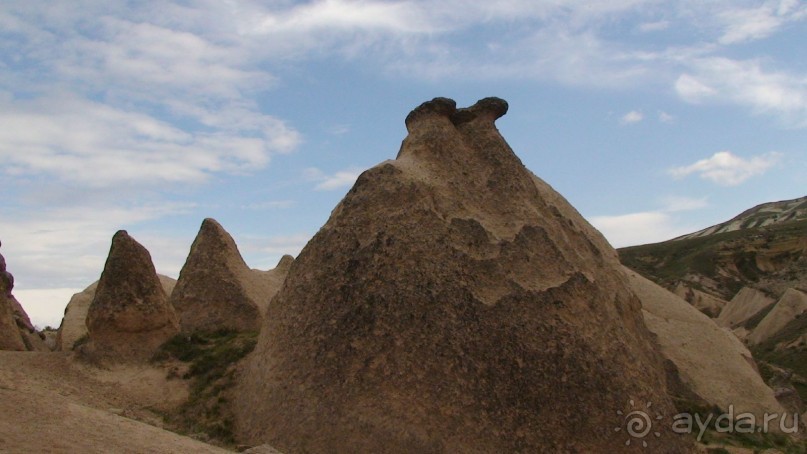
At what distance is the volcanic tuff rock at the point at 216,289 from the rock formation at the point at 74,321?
35.6 inches

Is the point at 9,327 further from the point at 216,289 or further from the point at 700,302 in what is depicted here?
the point at 700,302

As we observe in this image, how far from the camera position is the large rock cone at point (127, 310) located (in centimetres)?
1320

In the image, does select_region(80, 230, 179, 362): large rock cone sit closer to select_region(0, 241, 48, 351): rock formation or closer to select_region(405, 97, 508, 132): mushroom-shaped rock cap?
select_region(0, 241, 48, 351): rock formation

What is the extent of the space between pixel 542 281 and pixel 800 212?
310 feet

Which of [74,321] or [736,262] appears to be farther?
[736,262]

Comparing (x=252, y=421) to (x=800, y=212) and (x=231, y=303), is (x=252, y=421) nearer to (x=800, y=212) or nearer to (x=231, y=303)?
(x=231, y=303)

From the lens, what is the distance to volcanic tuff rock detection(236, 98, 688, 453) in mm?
9734

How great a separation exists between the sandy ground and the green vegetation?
0.36 m

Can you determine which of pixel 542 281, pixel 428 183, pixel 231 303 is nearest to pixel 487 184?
pixel 428 183

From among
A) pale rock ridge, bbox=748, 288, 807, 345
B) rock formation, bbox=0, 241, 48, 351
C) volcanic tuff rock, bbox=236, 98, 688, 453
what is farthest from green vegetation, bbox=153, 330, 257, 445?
pale rock ridge, bbox=748, 288, 807, 345

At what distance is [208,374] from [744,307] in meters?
31.9

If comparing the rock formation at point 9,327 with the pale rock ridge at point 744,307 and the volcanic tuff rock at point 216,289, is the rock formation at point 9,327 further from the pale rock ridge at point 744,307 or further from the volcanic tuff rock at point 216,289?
the pale rock ridge at point 744,307

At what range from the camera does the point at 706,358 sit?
45.2 ft

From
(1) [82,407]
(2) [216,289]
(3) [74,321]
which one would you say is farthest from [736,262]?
(1) [82,407]
